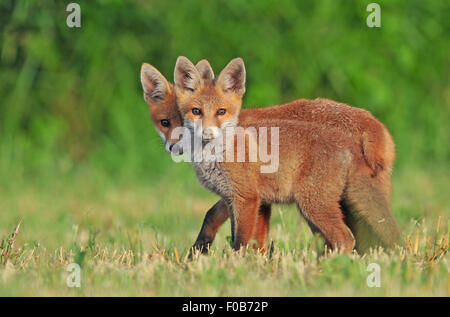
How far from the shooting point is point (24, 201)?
311 inches

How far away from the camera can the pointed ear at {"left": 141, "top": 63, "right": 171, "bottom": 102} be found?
17.6 ft

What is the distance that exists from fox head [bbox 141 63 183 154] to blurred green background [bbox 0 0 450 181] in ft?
11.6

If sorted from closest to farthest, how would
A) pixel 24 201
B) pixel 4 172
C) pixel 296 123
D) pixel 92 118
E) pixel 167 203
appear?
pixel 296 123 < pixel 167 203 < pixel 24 201 < pixel 4 172 < pixel 92 118

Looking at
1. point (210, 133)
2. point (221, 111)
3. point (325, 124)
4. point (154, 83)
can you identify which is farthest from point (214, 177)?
point (154, 83)

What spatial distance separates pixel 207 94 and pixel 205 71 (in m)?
0.26

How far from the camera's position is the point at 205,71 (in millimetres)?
5211

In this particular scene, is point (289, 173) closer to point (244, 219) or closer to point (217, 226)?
point (244, 219)

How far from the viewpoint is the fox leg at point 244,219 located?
184 inches

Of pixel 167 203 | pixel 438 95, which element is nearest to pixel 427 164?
pixel 438 95

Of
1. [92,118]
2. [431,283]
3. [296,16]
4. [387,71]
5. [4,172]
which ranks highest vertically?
[296,16]

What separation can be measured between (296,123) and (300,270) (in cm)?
130

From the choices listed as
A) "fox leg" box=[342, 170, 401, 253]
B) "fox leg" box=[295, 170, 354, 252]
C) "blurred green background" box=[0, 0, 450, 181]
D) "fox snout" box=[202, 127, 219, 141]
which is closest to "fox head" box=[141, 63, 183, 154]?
"fox snout" box=[202, 127, 219, 141]

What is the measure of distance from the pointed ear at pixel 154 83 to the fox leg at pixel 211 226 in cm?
103

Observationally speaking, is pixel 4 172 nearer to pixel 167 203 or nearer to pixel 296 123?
pixel 167 203
